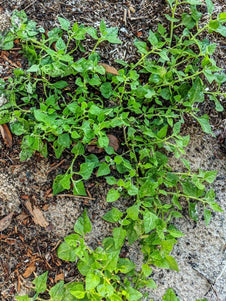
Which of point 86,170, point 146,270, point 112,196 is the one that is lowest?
point 146,270

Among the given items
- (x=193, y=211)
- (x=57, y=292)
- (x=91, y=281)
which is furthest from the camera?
(x=193, y=211)

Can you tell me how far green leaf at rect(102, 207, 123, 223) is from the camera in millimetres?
1822

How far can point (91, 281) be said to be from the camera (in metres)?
1.63

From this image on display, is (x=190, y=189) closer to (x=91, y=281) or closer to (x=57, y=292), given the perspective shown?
(x=91, y=281)

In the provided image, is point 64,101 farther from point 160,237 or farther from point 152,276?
point 152,276

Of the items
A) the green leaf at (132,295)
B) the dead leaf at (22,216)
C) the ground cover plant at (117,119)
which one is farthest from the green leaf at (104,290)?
the dead leaf at (22,216)

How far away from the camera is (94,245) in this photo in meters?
1.99

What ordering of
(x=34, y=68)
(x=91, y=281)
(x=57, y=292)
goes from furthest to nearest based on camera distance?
1. (x=57, y=292)
2. (x=34, y=68)
3. (x=91, y=281)

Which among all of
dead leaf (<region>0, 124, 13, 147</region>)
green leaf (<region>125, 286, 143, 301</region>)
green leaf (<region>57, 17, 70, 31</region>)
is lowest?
green leaf (<region>125, 286, 143, 301</region>)

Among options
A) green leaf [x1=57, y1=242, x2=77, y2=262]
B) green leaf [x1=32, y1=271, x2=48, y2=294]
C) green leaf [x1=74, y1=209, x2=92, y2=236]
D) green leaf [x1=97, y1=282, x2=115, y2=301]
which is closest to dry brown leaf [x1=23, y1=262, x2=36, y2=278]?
green leaf [x1=32, y1=271, x2=48, y2=294]

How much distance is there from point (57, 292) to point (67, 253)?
8.7 inches

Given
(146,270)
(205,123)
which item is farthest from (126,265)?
(205,123)

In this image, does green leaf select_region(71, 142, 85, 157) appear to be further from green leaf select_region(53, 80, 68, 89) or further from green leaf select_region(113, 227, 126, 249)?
green leaf select_region(113, 227, 126, 249)

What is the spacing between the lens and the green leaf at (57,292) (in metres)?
1.83
